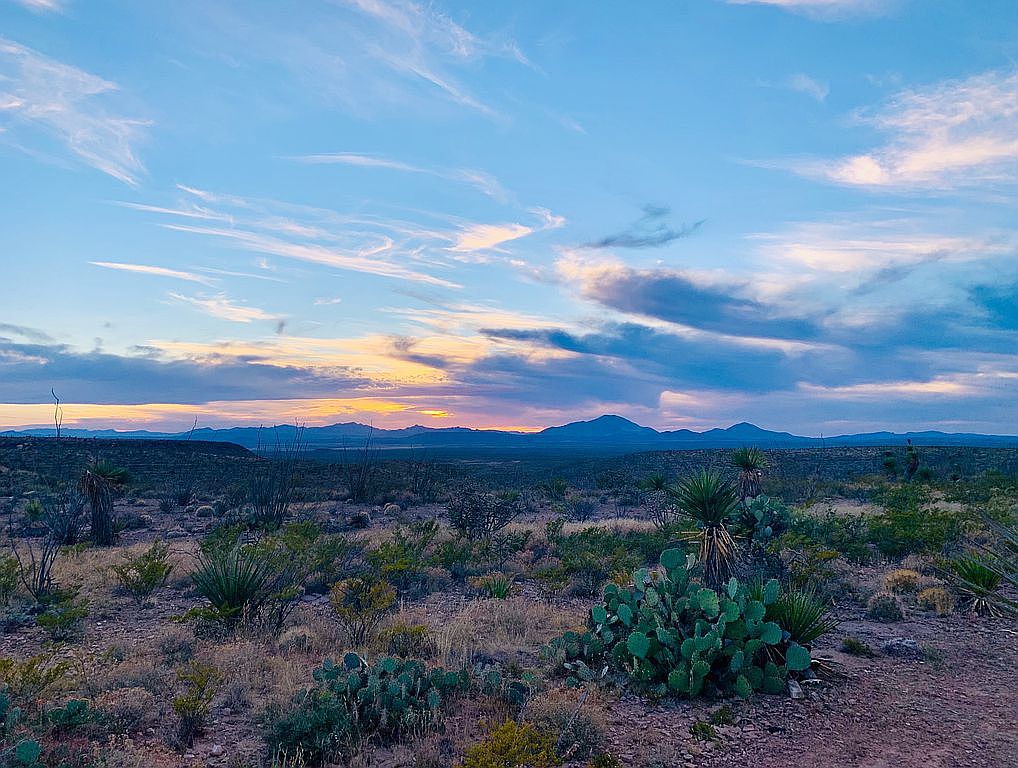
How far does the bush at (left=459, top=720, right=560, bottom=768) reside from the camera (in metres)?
4.81

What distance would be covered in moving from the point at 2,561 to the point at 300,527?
5.35 meters

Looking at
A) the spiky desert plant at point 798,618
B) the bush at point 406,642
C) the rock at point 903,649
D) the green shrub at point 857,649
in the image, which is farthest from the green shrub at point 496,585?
the rock at point 903,649

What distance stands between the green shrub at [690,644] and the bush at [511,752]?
1805 millimetres

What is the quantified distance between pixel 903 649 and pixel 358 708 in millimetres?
6517

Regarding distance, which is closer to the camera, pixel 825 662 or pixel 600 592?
pixel 825 662

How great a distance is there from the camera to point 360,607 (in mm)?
9516

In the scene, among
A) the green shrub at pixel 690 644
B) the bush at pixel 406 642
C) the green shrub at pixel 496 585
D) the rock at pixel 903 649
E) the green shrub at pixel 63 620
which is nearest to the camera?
the green shrub at pixel 690 644

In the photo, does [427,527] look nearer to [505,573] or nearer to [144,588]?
[505,573]

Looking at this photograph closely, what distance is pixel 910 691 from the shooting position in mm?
6695

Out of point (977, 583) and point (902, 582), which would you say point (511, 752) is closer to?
point (977, 583)

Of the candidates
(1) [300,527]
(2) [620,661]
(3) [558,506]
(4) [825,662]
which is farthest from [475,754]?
(3) [558,506]

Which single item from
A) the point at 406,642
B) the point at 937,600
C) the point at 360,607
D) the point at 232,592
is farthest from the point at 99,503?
the point at 937,600

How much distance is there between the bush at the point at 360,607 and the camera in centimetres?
814

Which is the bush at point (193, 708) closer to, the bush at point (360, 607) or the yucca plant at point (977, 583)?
the bush at point (360, 607)
